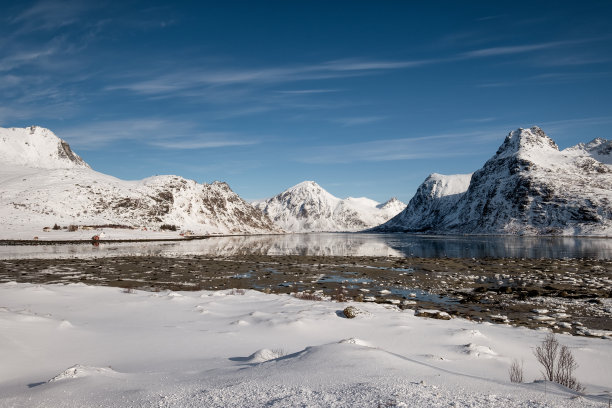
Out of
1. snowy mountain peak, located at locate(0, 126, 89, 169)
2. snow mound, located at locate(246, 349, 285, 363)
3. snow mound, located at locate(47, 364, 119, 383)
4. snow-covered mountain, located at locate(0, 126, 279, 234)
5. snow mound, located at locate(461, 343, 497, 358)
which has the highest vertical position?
snowy mountain peak, located at locate(0, 126, 89, 169)

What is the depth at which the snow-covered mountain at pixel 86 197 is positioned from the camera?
81.8 m

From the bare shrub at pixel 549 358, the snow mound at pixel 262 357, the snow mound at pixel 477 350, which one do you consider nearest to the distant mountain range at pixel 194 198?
the snow mound at pixel 262 357

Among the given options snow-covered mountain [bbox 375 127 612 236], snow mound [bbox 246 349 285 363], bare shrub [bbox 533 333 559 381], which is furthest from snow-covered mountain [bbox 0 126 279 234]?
snow-covered mountain [bbox 375 127 612 236]

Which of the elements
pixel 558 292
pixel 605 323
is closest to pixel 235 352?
pixel 605 323

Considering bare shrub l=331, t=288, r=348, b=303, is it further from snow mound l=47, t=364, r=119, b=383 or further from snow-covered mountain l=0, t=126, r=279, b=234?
snow-covered mountain l=0, t=126, r=279, b=234

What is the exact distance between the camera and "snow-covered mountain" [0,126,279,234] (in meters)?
81.8

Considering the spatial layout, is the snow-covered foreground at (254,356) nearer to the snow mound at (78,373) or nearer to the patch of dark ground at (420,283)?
the snow mound at (78,373)

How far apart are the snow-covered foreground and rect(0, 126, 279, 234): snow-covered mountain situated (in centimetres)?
7216

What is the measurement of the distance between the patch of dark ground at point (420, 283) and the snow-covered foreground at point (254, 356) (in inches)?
139

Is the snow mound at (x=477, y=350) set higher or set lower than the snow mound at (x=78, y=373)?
lower

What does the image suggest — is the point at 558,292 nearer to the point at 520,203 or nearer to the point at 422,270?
the point at 422,270

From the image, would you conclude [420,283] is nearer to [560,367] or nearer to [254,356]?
[560,367]

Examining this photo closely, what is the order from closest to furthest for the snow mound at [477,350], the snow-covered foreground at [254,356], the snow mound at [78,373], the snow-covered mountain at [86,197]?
the snow-covered foreground at [254,356] → the snow mound at [78,373] → the snow mound at [477,350] → the snow-covered mountain at [86,197]

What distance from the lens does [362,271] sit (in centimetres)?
2948
